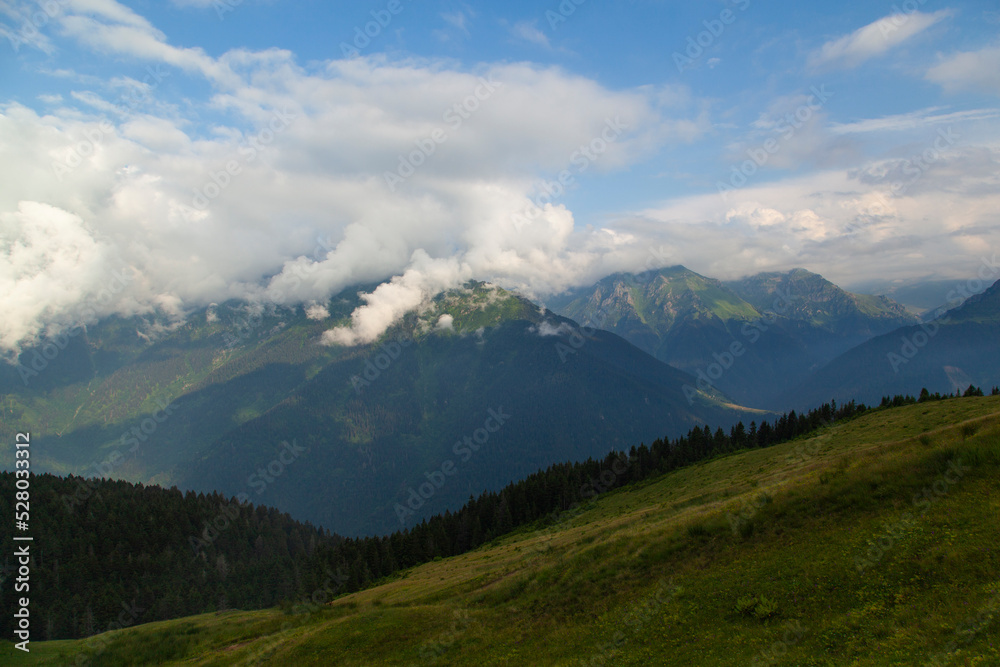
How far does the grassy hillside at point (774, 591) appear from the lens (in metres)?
15.3

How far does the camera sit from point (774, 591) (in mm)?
19359

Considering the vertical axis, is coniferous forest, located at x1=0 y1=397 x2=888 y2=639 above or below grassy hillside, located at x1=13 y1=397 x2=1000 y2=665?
below

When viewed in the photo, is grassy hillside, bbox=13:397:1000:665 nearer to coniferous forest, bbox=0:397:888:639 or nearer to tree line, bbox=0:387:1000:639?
coniferous forest, bbox=0:397:888:639

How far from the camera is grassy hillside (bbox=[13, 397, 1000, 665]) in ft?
50.2

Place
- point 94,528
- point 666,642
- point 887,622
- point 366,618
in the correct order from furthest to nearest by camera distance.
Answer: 1. point 94,528
2. point 366,618
3. point 666,642
4. point 887,622

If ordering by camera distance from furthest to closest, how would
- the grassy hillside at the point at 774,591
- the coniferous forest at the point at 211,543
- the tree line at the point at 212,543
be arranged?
the coniferous forest at the point at 211,543
the tree line at the point at 212,543
the grassy hillside at the point at 774,591

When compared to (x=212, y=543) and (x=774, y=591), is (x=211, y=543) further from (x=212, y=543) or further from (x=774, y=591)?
(x=774, y=591)

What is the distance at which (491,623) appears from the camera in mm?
27500

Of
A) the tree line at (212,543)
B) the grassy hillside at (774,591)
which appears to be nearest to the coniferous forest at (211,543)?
the tree line at (212,543)

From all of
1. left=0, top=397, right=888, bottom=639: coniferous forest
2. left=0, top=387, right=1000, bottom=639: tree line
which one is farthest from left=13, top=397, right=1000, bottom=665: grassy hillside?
left=0, top=387, right=1000, bottom=639: tree line

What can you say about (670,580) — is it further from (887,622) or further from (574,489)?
(574,489)

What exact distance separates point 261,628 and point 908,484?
193 feet

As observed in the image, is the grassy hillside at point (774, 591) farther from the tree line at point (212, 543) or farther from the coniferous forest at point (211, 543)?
the tree line at point (212, 543)

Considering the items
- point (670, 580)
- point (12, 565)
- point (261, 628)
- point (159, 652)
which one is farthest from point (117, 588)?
point (670, 580)
